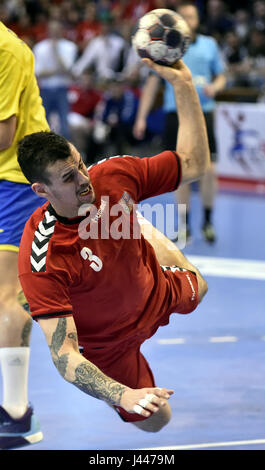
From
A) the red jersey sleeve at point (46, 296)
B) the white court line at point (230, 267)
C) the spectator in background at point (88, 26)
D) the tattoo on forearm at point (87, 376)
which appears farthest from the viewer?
the spectator in background at point (88, 26)

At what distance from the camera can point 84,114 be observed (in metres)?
14.4

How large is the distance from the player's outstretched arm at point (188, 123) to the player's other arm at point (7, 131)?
0.71 m

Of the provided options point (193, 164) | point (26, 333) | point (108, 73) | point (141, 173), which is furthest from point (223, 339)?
point (108, 73)

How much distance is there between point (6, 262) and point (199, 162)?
3.53ft

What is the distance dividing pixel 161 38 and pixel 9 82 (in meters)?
0.78

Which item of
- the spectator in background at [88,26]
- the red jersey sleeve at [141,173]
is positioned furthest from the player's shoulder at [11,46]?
the spectator in background at [88,26]

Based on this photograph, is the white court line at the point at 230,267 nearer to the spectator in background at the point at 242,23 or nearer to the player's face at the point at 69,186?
the player's face at the point at 69,186

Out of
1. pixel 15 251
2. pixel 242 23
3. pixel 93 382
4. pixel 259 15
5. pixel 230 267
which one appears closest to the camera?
pixel 93 382

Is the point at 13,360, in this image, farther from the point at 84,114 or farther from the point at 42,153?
the point at 84,114

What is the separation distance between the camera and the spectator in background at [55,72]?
1363 cm

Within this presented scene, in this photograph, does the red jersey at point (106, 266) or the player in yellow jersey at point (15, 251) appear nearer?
the red jersey at point (106, 266)

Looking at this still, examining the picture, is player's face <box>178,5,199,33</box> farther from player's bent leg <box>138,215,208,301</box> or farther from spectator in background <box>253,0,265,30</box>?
spectator in background <box>253,0,265,30</box>
